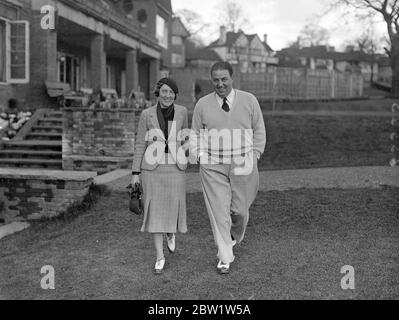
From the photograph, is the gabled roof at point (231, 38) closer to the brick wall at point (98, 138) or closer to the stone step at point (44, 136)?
the stone step at point (44, 136)

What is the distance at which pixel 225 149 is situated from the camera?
14.7 feet

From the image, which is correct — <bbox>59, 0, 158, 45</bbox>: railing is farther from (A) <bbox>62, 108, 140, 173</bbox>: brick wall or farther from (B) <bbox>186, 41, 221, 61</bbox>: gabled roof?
(B) <bbox>186, 41, 221, 61</bbox>: gabled roof

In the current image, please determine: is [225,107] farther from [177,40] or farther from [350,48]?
[350,48]

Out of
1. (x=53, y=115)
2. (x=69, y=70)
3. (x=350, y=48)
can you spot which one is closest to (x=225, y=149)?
(x=53, y=115)

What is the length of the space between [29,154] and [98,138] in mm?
1770

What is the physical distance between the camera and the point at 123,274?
4562 millimetres

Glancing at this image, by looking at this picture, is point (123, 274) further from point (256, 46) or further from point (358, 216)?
point (256, 46)

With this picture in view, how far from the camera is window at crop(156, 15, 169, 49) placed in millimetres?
30628

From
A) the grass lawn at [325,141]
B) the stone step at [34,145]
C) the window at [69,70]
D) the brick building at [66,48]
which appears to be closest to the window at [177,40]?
the brick building at [66,48]

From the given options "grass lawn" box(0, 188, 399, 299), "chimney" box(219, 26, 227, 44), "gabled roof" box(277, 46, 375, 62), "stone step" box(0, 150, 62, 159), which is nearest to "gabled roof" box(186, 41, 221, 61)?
"chimney" box(219, 26, 227, 44)

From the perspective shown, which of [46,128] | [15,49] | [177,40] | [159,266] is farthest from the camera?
[177,40]

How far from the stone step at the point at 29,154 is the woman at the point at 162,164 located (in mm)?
6467

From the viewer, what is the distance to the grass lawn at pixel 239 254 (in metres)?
4.16
